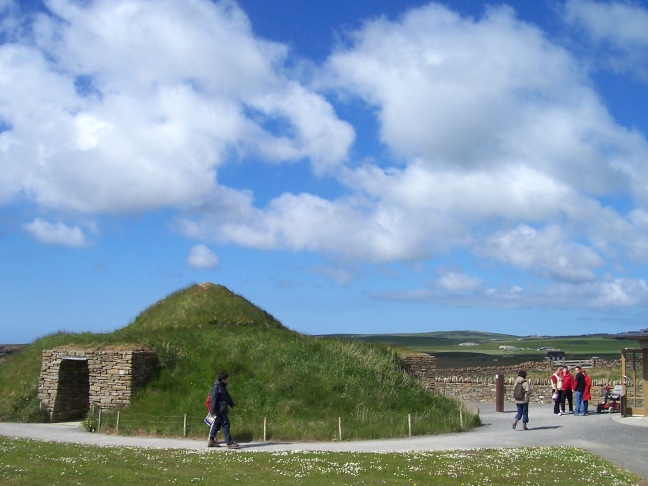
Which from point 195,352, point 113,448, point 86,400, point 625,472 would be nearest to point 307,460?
point 113,448

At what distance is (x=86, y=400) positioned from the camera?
29531 mm

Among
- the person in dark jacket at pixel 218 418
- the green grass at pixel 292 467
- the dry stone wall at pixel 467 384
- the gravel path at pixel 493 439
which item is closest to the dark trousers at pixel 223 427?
the person in dark jacket at pixel 218 418

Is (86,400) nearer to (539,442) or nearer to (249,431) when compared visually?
(249,431)

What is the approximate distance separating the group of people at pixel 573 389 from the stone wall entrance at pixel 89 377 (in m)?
15.8

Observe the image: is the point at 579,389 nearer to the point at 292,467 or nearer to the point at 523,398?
the point at 523,398

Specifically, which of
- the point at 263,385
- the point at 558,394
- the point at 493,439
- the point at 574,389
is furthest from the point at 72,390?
the point at 574,389

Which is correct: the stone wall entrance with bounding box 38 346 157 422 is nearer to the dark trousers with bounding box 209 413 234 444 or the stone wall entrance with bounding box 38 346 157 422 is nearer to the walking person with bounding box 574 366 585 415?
the dark trousers with bounding box 209 413 234 444

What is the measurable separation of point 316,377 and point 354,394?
155cm

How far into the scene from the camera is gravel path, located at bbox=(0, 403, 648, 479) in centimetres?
1980

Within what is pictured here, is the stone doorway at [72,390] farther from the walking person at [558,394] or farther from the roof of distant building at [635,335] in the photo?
the roof of distant building at [635,335]

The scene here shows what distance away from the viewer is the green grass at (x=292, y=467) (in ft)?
46.8

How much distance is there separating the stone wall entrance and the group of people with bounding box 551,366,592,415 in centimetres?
1580

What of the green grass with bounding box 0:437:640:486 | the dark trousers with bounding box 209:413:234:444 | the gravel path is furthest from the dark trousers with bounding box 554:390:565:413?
→ the dark trousers with bounding box 209:413:234:444

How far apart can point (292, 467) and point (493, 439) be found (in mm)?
8369
